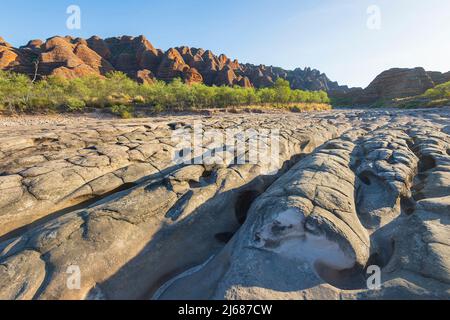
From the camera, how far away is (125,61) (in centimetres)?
9781

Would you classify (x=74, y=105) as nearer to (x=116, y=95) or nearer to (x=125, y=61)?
(x=116, y=95)

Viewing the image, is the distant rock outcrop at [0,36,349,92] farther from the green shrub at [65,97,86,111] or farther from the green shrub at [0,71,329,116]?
the green shrub at [65,97,86,111]

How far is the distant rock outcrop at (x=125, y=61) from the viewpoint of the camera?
249 ft

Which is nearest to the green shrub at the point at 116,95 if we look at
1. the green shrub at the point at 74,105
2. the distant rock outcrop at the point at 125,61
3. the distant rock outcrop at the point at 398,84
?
the green shrub at the point at 74,105

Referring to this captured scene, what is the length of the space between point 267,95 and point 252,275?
5393cm

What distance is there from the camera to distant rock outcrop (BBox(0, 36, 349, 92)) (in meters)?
75.9

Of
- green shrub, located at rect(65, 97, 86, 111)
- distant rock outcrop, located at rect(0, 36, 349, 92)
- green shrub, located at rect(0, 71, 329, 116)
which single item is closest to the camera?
green shrub, located at rect(0, 71, 329, 116)

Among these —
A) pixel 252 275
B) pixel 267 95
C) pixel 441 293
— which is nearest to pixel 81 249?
pixel 252 275

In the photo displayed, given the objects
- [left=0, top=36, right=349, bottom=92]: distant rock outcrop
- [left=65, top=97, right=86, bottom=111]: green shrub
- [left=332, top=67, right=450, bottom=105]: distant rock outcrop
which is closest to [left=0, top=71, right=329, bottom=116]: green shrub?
[left=65, top=97, right=86, bottom=111]: green shrub

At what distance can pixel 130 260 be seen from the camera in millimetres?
4887

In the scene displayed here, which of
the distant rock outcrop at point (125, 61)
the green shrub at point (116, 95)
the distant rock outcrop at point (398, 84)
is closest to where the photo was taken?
the green shrub at point (116, 95)

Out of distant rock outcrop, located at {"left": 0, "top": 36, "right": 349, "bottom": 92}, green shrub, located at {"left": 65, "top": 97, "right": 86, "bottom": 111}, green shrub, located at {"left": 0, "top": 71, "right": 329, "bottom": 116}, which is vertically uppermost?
distant rock outcrop, located at {"left": 0, "top": 36, "right": 349, "bottom": 92}

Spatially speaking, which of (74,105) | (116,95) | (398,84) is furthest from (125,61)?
(398,84)

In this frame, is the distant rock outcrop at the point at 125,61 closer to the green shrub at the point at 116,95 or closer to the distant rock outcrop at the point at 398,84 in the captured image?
the green shrub at the point at 116,95
